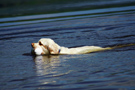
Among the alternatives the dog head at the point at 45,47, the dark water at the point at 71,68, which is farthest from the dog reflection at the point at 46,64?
the dog head at the point at 45,47

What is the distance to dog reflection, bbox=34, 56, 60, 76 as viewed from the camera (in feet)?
30.9

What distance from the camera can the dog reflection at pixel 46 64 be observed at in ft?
30.9

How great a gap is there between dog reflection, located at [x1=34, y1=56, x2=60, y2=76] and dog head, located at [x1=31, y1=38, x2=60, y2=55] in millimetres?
241

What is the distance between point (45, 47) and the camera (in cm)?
1141

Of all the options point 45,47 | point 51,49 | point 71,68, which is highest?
point 45,47

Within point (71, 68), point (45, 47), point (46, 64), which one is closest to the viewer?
point (71, 68)

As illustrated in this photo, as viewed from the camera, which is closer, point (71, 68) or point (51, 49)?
point (71, 68)

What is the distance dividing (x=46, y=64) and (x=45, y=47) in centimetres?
110

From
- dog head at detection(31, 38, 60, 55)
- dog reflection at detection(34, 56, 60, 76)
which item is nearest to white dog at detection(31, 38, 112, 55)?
dog head at detection(31, 38, 60, 55)

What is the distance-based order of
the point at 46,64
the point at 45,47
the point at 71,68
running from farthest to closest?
the point at 45,47, the point at 46,64, the point at 71,68

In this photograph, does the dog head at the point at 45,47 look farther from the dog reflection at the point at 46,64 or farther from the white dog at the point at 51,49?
the dog reflection at the point at 46,64

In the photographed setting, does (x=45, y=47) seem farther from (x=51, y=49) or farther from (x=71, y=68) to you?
(x=71, y=68)

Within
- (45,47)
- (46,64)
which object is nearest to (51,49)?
(45,47)

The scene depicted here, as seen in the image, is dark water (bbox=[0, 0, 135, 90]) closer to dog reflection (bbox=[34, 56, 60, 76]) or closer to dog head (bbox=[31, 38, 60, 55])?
dog reflection (bbox=[34, 56, 60, 76])
